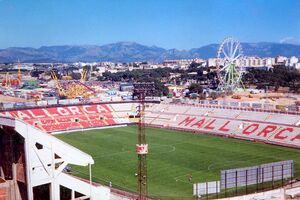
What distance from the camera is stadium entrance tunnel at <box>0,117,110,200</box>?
32.4m

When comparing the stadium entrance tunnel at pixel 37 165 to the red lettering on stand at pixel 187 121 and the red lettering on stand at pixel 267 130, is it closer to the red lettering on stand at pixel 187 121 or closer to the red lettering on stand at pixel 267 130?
the red lettering on stand at pixel 267 130

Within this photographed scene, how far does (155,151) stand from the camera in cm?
5947

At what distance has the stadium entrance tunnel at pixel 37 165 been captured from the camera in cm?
3238

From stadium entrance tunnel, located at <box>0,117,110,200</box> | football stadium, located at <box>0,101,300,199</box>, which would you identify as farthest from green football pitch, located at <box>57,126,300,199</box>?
stadium entrance tunnel, located at <box>0,117,110,200</box>

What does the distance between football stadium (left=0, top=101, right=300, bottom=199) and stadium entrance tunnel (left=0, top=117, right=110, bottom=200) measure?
0.25ft

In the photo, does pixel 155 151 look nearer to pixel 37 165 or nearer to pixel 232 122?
pixel 232 122

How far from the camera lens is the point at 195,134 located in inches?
2872

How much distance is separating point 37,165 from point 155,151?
28569mm

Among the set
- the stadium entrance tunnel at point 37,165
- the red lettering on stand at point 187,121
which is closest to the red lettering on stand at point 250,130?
the red lettering on stand at point 187,121

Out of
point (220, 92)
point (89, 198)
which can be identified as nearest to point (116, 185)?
point (89, 198)

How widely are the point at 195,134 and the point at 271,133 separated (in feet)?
43.5

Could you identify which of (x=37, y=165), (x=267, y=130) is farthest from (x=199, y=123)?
(x=37, y=165)

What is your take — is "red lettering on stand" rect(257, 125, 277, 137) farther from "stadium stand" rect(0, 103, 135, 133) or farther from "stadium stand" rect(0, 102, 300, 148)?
"stadium stand" rect(0, 103, 135, 133)

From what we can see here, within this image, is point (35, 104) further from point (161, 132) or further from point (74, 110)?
point (161, 132)
